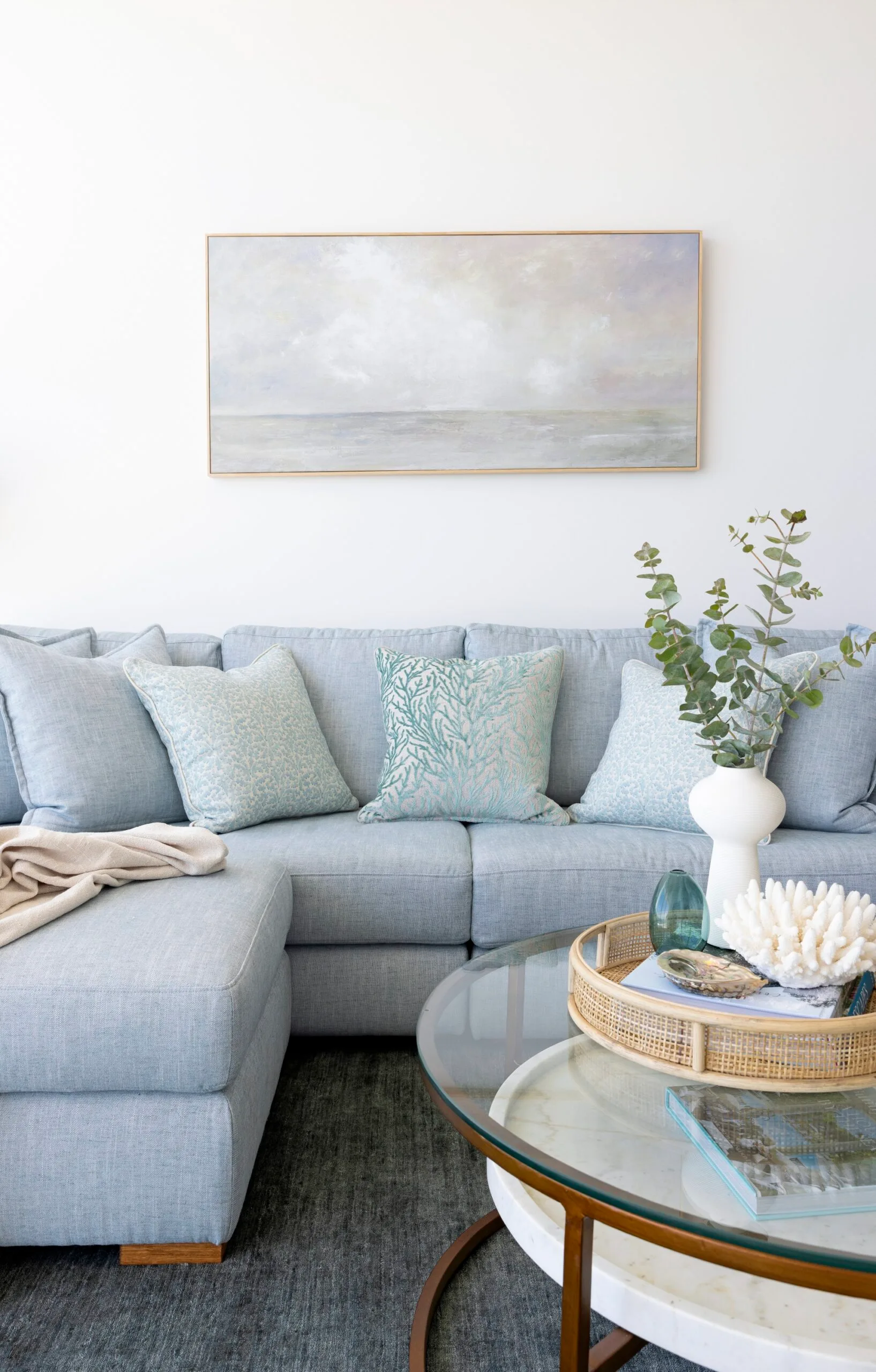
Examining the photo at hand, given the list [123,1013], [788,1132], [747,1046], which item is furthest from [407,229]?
[788,1132]

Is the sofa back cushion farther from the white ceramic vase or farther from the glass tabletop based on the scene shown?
the glass tabletop

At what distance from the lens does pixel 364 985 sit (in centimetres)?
212

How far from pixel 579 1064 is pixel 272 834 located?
120 cm

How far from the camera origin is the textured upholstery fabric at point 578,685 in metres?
2.63

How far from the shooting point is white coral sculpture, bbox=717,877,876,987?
3.78 feet

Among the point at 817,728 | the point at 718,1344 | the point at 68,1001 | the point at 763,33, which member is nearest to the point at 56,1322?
the point at 68,1001

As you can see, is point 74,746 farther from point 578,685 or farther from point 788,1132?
point 788,1132

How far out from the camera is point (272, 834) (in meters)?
2.26

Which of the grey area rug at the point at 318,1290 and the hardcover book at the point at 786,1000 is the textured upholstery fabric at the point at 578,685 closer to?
the grey area rug at the point at 318,1290

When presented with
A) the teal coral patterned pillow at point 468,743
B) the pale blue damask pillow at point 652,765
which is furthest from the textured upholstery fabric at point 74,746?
the pale blue damask pillow at point 652,765

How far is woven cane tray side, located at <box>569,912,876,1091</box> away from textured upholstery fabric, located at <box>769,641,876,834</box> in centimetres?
133

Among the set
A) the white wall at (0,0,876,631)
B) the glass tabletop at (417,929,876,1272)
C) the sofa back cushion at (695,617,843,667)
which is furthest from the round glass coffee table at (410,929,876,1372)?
the white wall at (0,0,876,631)

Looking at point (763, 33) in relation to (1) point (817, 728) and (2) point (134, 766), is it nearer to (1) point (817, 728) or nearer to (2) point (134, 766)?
(1) point (817, 728)

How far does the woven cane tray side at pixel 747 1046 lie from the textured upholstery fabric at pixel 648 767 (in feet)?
3.82
